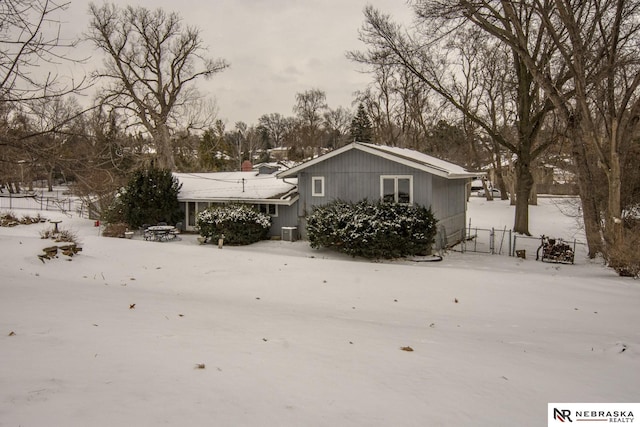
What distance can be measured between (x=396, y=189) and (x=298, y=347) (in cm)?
1290

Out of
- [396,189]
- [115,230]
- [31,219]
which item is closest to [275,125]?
[31,219]

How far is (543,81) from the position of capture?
53.8 feet

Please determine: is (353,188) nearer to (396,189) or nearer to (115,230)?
(396,189)

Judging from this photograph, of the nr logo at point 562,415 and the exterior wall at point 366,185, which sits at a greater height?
the exterior wall at point 366,185

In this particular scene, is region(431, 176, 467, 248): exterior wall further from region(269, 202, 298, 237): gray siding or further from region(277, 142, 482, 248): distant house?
region(269, 202, 298, 237): gray siding

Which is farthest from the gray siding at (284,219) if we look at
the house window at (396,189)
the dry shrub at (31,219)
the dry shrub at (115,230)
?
the dry shrub at (31,219)

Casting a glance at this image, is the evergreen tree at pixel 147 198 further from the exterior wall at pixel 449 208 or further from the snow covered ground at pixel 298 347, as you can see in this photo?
the exterior wall at pixel 449 208

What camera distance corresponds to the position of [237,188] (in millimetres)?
24094

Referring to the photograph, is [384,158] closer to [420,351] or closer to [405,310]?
[405,310]

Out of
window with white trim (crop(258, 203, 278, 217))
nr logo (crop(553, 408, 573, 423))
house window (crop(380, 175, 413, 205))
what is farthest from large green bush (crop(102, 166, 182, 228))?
nr logo (crop(553, 408, 573, 423))

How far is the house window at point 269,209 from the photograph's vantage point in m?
21.7

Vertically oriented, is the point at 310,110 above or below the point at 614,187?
above

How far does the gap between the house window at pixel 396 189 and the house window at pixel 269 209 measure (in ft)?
19.2

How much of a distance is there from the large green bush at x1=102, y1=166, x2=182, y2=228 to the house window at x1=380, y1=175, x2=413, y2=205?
37.3 feet
